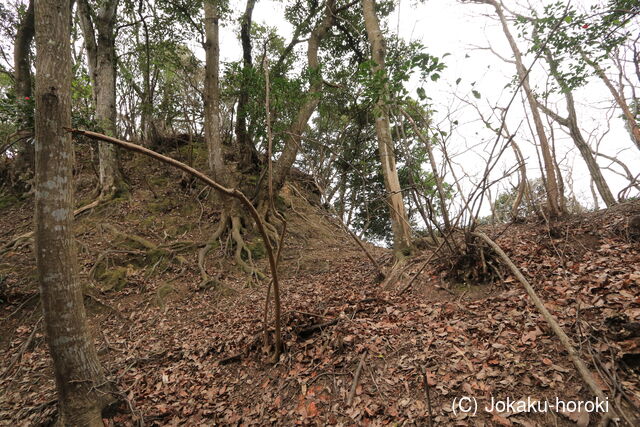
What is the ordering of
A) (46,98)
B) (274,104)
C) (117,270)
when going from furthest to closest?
(274,104) → (117,270) → (46,98)

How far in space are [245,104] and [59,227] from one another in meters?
7.58

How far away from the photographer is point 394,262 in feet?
18.3

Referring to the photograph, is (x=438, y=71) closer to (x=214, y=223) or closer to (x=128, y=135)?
(x=214, y=223)

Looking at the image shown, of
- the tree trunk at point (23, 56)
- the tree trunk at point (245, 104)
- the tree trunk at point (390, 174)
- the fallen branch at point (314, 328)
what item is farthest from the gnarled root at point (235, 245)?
the tree trunk at point (23, 56)

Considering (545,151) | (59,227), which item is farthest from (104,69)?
(545,151)

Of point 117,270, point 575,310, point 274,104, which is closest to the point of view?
point 575,310

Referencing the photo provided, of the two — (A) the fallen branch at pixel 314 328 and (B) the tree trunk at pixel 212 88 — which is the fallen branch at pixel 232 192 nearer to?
(A) the fallen branch at pixel 314 328

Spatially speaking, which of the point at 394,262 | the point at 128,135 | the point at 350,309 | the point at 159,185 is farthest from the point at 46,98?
the point at 128,135

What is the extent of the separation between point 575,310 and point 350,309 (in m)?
2.55

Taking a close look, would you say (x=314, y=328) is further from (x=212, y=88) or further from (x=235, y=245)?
(x=212, y=88)

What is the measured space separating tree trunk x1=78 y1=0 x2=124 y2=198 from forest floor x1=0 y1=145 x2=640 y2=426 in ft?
9.91

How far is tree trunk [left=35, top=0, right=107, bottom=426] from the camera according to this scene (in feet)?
8.51

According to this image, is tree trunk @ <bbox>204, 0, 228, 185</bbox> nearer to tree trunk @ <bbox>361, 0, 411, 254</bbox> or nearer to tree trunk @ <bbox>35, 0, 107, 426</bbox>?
tree trunk @ <bbox>361, 0, 411, 254</bbox>

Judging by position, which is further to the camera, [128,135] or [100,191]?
[128,135]
